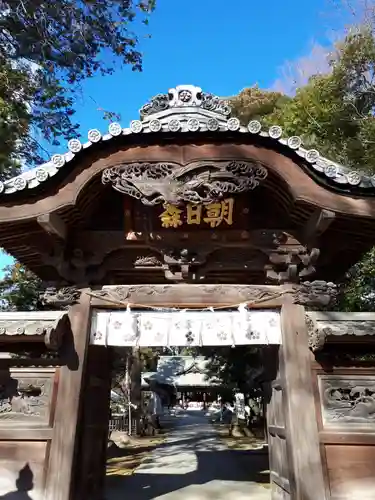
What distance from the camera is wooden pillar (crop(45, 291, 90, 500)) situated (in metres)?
4.70

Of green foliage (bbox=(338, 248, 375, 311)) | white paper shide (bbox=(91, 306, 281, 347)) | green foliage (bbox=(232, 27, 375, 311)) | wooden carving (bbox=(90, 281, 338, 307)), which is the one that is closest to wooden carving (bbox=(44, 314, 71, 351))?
white paper shide (bbox=(91, 306, 281, 347))

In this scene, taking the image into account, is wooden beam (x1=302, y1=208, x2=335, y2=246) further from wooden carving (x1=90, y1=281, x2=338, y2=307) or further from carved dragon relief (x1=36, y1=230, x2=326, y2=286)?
wooden carving (x1=90, y1=281, x2=338, y2=307)

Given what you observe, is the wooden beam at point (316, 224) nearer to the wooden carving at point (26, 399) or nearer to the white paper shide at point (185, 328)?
the white paper shide at point (185, 328)

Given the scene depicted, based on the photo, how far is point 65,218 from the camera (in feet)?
17.9

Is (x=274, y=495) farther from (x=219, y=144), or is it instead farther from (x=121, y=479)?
(x=219, y=144)

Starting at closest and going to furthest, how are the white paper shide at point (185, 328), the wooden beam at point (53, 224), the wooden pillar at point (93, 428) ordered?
the wooden beam at point (53, 224), the wooden pillar at point (93, 428), the white paper shide at point (185, 328)

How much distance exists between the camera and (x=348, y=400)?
4.98 meters

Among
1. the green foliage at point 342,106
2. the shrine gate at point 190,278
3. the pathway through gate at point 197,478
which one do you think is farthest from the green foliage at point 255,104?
the pathway through gate at point 197,478

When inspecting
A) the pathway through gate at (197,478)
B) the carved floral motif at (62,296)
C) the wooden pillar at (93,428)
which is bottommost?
the pathway through gate at (197,478)

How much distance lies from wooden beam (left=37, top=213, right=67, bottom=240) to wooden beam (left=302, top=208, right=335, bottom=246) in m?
3.44

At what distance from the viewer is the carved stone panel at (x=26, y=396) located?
4.95 meters

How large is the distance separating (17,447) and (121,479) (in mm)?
5556

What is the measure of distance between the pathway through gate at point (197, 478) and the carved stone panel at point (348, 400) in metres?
3.22

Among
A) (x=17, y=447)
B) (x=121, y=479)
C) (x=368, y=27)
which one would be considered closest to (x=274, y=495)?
(x=17, y=447)
